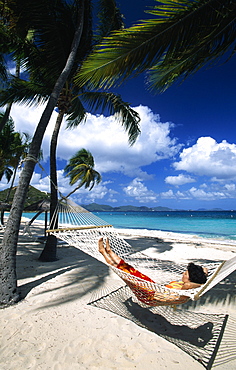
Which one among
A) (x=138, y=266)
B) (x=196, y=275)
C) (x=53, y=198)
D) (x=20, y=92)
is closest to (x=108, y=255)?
(x=138, y=266)

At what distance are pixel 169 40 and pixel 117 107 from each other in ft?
6.40

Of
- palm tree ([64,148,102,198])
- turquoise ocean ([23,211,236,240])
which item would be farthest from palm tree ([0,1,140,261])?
turquoise ocean ([23,211,236,240])

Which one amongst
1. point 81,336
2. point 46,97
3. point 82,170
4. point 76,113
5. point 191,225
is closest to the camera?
point 81,336

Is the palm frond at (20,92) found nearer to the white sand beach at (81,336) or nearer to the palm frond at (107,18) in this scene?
the palm frond at (107,18)

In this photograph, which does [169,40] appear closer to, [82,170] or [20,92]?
[20,92]

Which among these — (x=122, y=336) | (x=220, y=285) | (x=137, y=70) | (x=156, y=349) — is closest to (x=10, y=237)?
(x=122, y=336)

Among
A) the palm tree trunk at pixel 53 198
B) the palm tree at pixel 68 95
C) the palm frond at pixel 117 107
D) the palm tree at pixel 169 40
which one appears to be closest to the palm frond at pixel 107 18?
the palm tree at pixel 68 95

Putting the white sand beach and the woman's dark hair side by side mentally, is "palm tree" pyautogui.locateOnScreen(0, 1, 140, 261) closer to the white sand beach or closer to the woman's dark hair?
the white sand beach

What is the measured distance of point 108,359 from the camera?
1203 mm

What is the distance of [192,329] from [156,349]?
0.42 m

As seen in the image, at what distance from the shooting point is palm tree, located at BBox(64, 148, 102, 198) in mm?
8984

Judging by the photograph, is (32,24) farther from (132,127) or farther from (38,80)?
(132,127)

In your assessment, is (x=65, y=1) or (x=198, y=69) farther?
(x=65, y=1)

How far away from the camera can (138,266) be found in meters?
2.16
